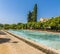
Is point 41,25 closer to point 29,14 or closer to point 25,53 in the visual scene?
point 29,14

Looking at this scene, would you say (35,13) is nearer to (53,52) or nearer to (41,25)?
(41,25)

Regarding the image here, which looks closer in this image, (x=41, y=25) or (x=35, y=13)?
(x=41, y=25)

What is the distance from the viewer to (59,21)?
39.4m

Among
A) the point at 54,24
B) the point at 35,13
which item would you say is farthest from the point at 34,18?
the point at 54,24

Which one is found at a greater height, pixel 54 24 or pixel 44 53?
pixel 54 24

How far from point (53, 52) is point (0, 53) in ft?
8.83

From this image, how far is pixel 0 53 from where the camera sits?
7.13m

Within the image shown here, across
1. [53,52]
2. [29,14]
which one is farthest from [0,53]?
[29,14]

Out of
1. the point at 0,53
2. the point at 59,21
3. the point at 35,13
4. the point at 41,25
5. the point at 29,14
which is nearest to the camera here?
the point at 0,53

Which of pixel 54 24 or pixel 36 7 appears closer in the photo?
pixel 54 24

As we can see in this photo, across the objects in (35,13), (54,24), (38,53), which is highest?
(35,13)

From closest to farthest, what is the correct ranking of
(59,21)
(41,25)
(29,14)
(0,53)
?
1. (0,53)
2. (59,21)
3. (41,25)
4. (29,14)

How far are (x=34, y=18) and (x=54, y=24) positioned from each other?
26.4 metres

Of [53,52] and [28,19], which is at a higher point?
[28,19]
